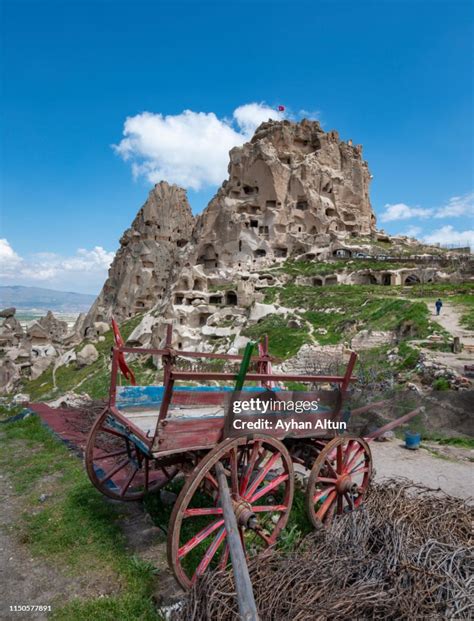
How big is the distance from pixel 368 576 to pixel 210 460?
1.80m

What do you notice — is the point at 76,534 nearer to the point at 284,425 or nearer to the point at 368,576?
the point at 284,425

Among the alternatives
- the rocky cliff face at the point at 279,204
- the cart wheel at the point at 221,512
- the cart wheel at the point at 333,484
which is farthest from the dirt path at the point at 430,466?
the rocky cliff face at the point at 279,204

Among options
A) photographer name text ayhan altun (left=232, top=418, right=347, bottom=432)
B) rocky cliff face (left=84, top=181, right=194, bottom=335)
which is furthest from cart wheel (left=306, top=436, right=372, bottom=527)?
rocky cliff face (left=84, top=181, right=194, bottom=335)

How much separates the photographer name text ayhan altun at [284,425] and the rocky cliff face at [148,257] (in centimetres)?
5240

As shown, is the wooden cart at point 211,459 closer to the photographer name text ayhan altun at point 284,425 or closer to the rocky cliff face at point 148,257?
the photographer name text ayhan altun at point 284,425

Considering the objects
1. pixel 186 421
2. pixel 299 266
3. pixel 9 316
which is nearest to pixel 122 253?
pixel 9 316

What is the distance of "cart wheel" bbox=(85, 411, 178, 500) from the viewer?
5.44 meters

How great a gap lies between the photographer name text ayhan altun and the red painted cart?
0.09 m

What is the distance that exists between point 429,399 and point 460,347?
19.6 ft

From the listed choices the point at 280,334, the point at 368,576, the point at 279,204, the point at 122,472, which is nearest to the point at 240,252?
the point at 279,204

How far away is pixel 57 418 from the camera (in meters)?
10.3

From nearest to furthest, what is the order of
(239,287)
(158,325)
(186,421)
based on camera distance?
1. (186,421)
2. (158,325)
3. (239,287)

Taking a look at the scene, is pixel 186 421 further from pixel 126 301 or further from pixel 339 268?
pixel 126 301

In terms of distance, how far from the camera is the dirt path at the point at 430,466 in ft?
21.9
